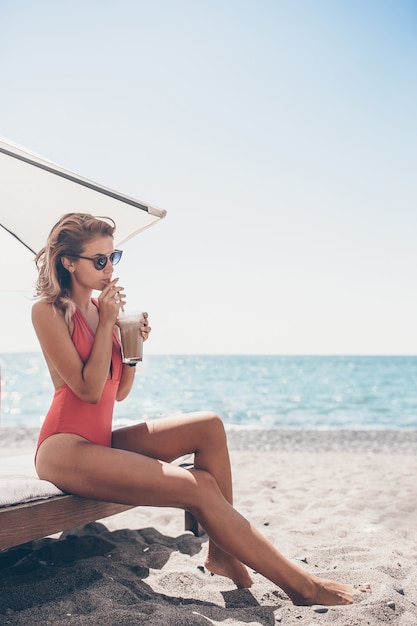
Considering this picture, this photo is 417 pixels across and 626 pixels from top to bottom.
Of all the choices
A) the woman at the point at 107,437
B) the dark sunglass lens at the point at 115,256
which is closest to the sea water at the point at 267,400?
the woman at the point at 107,437

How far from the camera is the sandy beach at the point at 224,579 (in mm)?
2504

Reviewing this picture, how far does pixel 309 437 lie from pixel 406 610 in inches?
297

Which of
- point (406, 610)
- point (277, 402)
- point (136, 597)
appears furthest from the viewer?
point (277, 402)

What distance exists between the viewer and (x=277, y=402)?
81.7 feet

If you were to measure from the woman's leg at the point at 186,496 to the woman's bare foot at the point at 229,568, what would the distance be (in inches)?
13.1

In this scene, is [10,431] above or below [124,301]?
below

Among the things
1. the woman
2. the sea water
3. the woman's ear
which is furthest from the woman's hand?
the sea water

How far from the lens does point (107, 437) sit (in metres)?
2.88

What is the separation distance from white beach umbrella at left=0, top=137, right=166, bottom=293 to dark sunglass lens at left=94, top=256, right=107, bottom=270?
0.63m

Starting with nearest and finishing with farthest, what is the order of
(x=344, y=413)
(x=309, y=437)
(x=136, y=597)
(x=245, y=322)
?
(x=136, y=597) < (x=309, y=437) < (x=344, y=413) < (x=245, y=322)

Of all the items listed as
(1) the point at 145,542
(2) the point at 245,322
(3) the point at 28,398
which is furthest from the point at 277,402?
(2) the point at 245,322

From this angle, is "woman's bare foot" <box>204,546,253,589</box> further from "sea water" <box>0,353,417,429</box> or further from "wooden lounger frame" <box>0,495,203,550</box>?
"sea water" <box>0,353,417,429</box>

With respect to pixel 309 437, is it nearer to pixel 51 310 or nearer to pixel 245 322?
pixel 51 310

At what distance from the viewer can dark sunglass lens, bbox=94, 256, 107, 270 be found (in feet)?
9.55
